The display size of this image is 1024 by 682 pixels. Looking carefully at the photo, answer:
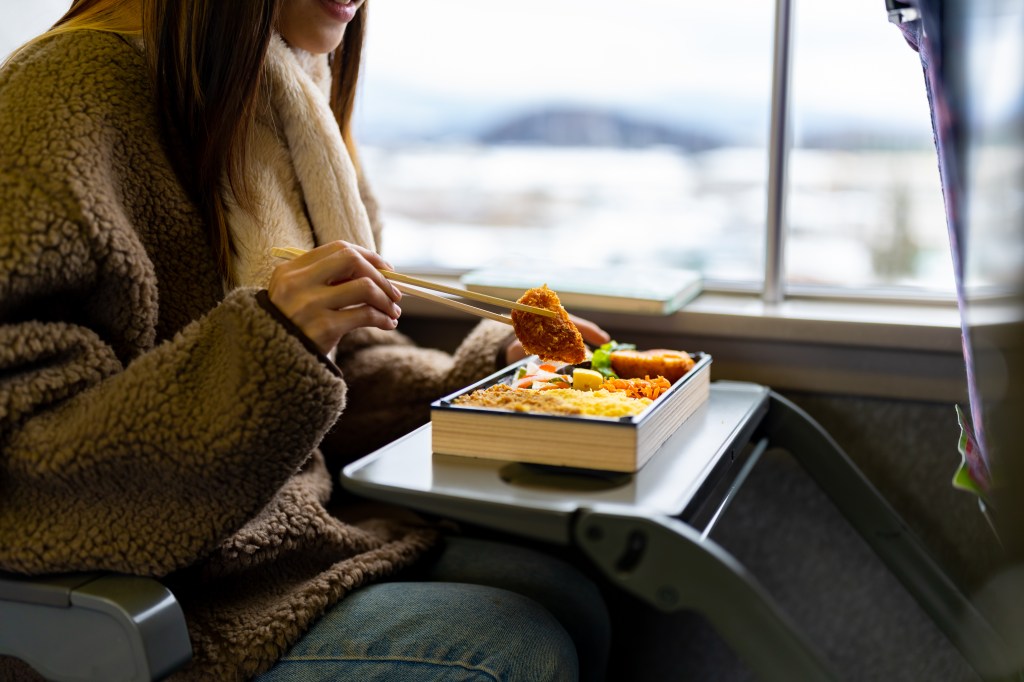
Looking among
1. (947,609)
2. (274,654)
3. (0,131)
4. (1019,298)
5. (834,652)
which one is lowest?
(834,652)

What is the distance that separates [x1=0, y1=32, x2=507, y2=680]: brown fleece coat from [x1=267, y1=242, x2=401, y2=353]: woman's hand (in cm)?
3

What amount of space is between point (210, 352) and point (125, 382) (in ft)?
0.24

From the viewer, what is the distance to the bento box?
0.82 metres

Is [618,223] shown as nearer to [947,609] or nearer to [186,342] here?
Result: [947,609]

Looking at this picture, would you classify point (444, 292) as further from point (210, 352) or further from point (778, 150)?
point (778, 150)

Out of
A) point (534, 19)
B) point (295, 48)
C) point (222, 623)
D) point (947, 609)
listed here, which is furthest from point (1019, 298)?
point (534, 19)

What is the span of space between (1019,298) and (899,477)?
2.47ft

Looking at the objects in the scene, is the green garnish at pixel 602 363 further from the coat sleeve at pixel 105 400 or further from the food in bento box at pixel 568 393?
the coat sleeve at pixel 105 400

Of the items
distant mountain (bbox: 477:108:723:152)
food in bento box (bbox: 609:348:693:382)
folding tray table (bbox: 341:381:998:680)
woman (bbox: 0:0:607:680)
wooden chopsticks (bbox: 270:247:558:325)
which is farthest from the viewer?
distant mountain (bbox: 477:108:723:152)

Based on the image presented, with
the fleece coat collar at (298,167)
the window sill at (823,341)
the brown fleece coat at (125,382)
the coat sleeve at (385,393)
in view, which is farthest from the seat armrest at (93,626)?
the window sill at (823,341)

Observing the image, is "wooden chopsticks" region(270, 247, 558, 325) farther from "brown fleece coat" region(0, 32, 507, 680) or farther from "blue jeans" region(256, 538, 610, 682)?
"blue jeans" region(256, 538, 610, 682)

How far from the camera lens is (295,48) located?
1162 millimetres

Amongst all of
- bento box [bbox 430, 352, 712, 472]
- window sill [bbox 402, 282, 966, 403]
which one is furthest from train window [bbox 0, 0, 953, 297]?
bento box [bbox 430, 352, 712, 472]

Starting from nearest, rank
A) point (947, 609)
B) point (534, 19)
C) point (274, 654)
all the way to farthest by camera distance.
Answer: point (274, 654)
point (947, 609)
point (534, 19)
